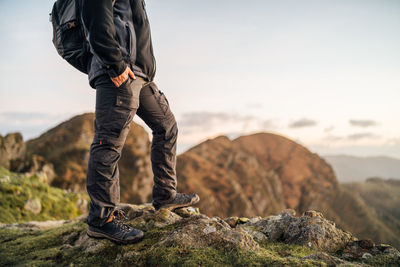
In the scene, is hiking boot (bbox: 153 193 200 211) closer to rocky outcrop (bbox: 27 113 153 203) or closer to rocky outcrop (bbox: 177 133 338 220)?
rocky outcrop (bbox: 27 113 153 203)

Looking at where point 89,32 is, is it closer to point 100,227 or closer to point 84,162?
point 100,227

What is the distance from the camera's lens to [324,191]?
62.7 metres

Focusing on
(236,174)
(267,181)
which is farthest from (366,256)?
(267,181)

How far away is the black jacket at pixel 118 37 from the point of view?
329 centimetres

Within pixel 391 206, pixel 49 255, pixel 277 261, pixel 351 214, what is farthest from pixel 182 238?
pixel 391 206

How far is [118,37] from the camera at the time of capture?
12.0 feet

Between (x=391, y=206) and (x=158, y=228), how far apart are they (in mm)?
130693

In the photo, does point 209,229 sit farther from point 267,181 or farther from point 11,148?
point 267,181

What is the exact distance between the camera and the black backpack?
3.60 m

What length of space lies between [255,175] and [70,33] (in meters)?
51.4

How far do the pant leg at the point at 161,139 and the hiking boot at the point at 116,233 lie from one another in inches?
39.1

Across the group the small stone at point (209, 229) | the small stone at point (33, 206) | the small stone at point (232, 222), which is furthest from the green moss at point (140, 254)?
the small stone at point (33, 206)

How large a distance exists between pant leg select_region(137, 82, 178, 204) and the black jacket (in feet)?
1.44

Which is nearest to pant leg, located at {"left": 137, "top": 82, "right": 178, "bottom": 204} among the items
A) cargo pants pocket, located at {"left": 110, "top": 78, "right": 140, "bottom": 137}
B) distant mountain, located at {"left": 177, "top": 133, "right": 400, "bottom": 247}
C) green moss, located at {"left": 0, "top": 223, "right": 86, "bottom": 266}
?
cargo pants pocket, located at {"left": 110, "top": 78, "right": 140, "bottom": 137}
